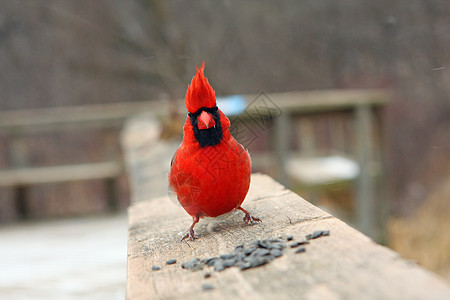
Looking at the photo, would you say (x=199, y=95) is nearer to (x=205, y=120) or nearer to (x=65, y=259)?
(x=205, y=120)

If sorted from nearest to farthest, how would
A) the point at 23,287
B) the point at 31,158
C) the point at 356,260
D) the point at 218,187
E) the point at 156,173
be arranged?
1. the point at 356,260
2. the point at 218,187
3. the point at 23,287
4. the point at 156,173
5. the point at 31,158

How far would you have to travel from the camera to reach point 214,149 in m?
1.53

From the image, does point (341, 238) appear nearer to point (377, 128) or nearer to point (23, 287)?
point (23, 287)

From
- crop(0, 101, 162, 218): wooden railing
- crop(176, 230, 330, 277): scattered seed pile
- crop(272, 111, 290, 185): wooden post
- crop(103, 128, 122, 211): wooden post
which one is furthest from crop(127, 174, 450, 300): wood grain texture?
crop(103, 128, 122, 211): wooden post

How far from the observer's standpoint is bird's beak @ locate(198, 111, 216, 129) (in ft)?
4.72

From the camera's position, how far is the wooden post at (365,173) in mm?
4344

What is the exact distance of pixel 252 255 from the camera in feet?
4.01

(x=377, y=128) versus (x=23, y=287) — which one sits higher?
(x=377, y=128)

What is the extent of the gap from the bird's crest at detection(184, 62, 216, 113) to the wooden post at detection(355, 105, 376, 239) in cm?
311

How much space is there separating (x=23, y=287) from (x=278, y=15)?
3849 millimetres

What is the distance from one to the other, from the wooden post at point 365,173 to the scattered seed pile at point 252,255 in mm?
3218

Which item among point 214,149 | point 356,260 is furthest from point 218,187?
point 356,260

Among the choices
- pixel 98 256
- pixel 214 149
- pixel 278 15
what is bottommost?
pixel 98 256

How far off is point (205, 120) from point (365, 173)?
10.9 feet
